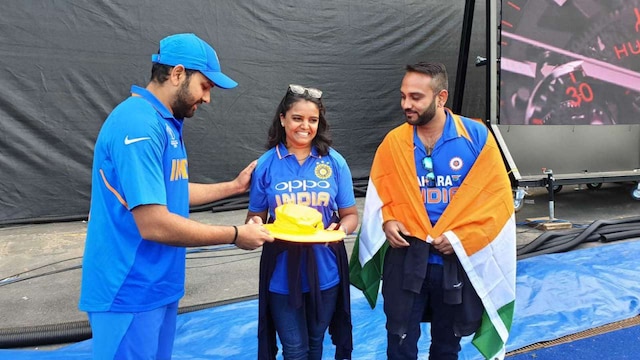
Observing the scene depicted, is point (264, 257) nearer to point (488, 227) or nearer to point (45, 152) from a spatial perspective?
point (488, 227)

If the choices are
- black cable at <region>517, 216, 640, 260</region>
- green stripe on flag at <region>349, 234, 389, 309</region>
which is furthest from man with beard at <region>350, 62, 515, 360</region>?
black cable at <region>517, 216, 640, 260</region>

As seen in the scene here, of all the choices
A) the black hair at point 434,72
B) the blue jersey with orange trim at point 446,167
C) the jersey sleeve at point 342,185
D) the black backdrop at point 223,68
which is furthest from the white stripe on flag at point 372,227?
the black backdrop at point 223,68

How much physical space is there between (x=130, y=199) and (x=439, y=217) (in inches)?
50.7

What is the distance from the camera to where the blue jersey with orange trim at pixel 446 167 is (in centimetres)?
204

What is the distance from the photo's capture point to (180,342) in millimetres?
2990

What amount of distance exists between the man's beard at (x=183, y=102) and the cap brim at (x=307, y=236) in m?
0.56

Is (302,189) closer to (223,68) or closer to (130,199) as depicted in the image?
(130,199)

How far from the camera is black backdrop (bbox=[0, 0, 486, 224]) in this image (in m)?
6.02

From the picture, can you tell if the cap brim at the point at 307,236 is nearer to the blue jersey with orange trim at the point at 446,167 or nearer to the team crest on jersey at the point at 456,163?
the blue jersey with orange trim at the point at 446,167

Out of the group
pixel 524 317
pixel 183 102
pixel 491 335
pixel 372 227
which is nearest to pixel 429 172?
pixel 372 227

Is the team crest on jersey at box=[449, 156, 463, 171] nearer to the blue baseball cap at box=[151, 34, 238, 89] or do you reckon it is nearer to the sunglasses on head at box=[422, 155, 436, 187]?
the sunglasses on head at box=[422, 155, 436, 187]

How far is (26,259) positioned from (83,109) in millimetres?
2397

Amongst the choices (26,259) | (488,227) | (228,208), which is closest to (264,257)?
(488,227)

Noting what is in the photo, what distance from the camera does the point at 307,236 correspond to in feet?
5.83
